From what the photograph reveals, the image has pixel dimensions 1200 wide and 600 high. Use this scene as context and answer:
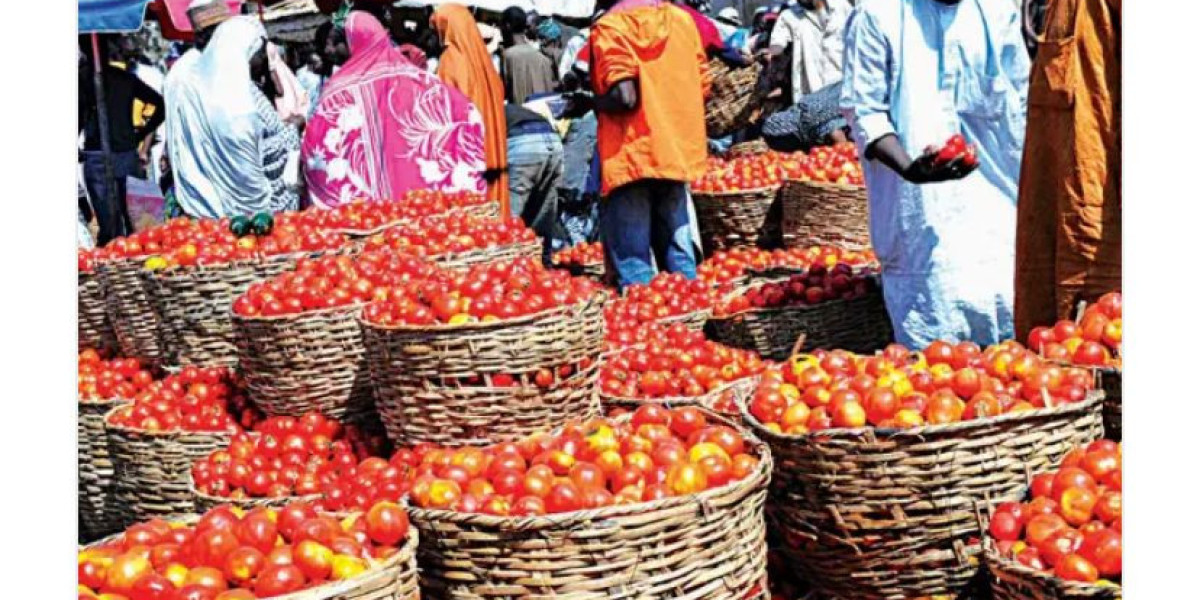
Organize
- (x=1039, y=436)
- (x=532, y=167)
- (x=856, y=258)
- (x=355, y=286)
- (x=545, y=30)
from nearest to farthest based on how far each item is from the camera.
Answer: (x=1039, y=436) → (x=355, y=286) → (x=856, y=258) → (x=532, y=167) → (x=545, y=30)

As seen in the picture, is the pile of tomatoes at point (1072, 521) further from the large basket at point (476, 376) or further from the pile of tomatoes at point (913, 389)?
the large basket at point (476, 376)

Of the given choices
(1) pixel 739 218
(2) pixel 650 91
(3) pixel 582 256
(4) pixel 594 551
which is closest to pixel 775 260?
(1) pixel 739 218

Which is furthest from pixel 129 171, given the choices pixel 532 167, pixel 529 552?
pixel 529 552

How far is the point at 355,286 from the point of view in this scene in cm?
450

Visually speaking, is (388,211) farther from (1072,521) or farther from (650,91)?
(1072,521)

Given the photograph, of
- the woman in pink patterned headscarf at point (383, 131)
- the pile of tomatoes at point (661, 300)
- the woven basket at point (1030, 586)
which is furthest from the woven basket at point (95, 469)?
the woven basket at point (1030, 586)

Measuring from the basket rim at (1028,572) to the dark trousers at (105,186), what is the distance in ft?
34.4

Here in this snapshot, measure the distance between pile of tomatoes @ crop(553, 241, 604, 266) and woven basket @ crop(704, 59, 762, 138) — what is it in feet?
7.06

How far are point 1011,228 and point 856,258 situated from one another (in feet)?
5.25

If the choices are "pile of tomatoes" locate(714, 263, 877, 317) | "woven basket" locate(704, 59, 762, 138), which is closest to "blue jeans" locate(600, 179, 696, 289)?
"pile of tomatoes" locate(714, 263, 877, 317)

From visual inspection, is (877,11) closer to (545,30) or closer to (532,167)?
(532,167)

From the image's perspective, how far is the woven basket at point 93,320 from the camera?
6.37 metres

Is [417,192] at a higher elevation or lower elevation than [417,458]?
higher

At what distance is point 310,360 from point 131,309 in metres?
1.76
